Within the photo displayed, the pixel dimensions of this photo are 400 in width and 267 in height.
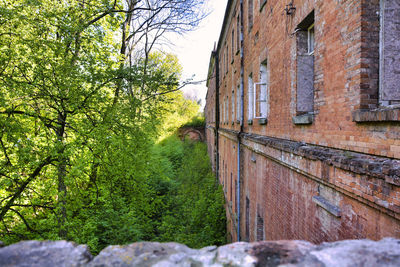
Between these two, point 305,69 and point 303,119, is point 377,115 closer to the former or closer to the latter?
point 303,119

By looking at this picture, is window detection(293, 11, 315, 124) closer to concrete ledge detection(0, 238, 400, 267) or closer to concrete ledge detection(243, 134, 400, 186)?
concrete ledge detection(243, 134, 400, 186)

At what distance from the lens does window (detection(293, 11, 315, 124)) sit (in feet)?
14.1

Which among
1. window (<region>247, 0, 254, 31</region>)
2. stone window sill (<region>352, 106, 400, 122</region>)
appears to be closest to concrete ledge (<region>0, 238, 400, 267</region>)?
stone window sill (<region>352, 106, 400, 122</region>)

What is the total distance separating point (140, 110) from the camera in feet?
33.6

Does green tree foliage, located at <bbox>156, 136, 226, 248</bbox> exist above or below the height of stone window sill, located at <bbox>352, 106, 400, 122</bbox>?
below

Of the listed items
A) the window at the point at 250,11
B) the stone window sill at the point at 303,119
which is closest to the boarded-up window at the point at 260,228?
the stone window sill at the point at 303,119

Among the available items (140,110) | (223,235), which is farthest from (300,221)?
(223,235)

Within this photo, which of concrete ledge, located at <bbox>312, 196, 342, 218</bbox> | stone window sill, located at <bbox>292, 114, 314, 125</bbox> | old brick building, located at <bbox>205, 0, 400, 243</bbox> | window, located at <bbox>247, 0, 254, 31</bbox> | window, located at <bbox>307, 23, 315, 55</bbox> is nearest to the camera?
old brick building, located at <bbox>205, 0, 400, 243</bbox>

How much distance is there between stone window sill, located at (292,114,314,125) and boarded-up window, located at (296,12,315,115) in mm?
182

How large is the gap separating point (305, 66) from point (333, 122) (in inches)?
56.0

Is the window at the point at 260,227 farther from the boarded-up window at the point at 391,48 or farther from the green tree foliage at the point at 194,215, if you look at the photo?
the boarded-up window at the point at 391,48

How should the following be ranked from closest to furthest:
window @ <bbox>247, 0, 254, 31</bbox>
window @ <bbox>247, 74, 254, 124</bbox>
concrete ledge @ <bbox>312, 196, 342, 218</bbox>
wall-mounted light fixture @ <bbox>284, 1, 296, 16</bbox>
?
concrete ledge @ <bbox>312, 196, 342, 218</bbox> → wall-mounted light fixture @ <bbox>284, 1, 296, 16</bbox> → window @ <bbox>247, 74, 254, 124</bbox> → window @ <bbox>247, 0, 254, 31</bbox>

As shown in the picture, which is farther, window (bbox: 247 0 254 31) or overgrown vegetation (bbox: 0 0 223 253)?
window (bbox: 247 0 254 31)

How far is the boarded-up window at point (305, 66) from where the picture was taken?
4.30 m
